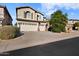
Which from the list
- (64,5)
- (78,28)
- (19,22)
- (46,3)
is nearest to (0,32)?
(19,22)

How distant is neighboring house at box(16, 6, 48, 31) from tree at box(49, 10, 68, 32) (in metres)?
0.97

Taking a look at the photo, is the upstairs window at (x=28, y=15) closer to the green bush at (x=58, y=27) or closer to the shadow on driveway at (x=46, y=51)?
the green bush at (x=58, y=27)

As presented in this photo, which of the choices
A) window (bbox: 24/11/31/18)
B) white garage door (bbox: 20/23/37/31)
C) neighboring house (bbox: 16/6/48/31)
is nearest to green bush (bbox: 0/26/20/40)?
white garage door (bbox: 20/23/37/31)

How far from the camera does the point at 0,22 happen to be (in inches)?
736

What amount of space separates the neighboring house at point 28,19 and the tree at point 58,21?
3.19 ft

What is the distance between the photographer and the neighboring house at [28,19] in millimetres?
16938

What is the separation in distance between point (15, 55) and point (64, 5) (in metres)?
7.52

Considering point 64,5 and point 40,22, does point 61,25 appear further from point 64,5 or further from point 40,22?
point 64,5

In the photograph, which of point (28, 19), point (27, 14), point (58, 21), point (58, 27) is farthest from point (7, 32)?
point (58, 27)

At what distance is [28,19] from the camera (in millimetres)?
17891

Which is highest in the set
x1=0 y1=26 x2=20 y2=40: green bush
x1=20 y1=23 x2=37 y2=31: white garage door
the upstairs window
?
the upstairs window

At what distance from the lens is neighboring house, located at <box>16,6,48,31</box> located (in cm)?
1694

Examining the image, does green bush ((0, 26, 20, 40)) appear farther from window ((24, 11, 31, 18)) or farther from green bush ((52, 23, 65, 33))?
green bush ((52, 23, 65, 33))

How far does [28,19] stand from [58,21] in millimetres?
3255
